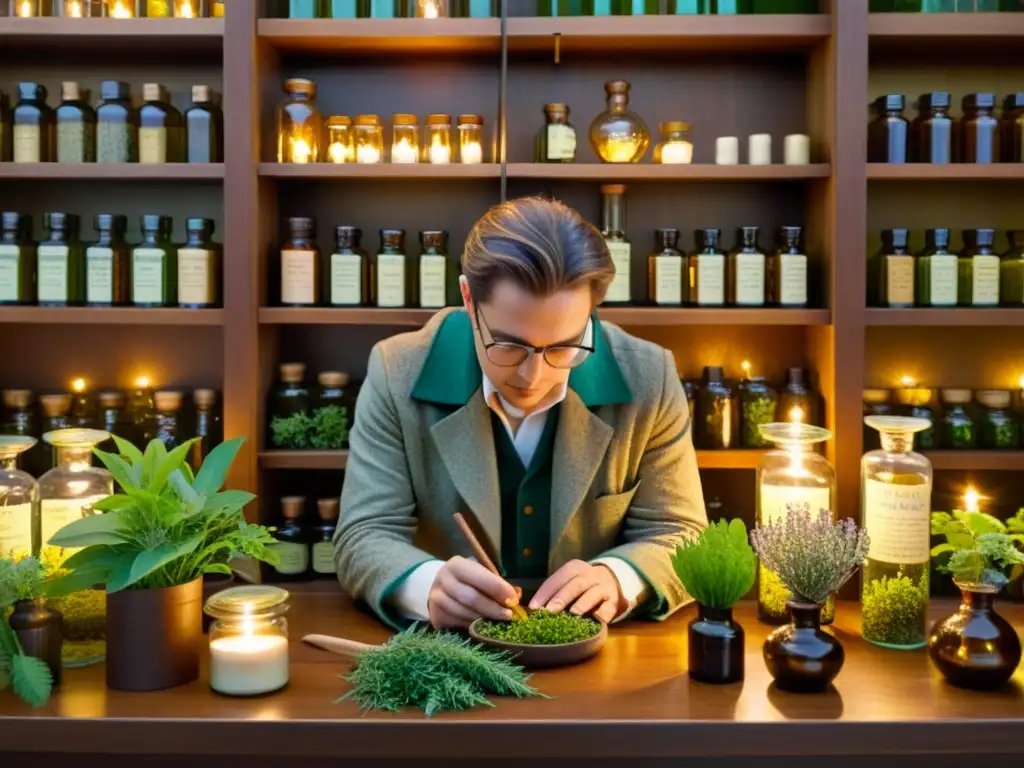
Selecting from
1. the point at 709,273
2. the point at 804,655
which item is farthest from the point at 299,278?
the point at 804,655

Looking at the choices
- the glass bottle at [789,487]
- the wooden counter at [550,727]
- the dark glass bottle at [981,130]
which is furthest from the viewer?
the dark glass bottle at [981,130]

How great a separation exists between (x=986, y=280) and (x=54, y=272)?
6.62ft

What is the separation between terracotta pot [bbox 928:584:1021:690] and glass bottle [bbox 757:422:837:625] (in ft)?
0.83

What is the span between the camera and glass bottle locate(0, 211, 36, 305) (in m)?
2.25

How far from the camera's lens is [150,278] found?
2.24 m

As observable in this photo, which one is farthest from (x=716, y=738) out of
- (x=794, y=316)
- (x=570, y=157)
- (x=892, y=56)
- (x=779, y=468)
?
(x=892, y=56)

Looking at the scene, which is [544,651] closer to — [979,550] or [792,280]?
[979,550]

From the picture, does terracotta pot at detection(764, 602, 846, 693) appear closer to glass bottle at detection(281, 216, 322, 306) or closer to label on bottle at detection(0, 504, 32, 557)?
label on bottle at detection(0, 504, 32, 557)

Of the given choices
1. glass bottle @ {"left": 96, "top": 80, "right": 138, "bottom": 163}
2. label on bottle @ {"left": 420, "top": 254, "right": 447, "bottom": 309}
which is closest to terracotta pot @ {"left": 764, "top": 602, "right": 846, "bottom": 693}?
label on bottle @ {"left": 420, "top": 254, "right": 447, "bottom": 309}

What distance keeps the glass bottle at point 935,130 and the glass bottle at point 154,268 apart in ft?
5.43

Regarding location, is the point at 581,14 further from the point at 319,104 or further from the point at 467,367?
the point at 467,367

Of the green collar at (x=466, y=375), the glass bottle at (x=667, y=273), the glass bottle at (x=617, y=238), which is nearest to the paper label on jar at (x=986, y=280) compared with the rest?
the glass bottle at (x=667, y=273)

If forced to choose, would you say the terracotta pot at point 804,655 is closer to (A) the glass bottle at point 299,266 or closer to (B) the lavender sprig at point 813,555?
(B) the lavender sprig at point 813,555

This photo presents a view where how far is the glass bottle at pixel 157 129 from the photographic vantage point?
225 centimetres
